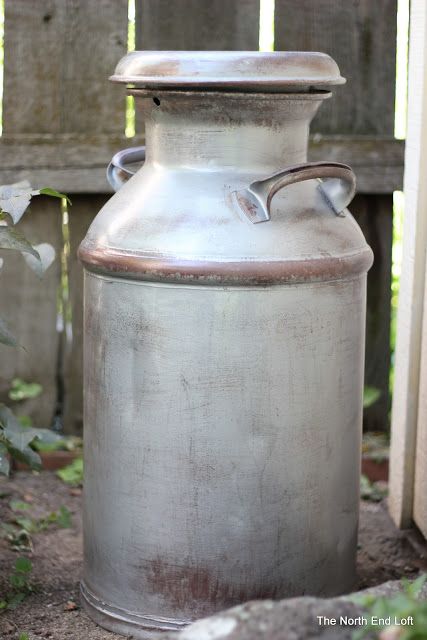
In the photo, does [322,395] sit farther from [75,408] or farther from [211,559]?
[75,408]

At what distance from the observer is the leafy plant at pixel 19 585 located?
2.65 m

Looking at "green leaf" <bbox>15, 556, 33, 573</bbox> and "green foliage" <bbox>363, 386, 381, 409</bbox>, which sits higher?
"green foliage" <bbox>363, 386, 381, 409</bbox>

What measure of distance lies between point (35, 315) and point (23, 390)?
27cm

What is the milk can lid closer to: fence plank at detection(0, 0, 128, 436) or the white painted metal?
the white painted metal

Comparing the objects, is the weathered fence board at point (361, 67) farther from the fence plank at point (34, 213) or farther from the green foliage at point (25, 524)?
the green foliage at point (25, 524)

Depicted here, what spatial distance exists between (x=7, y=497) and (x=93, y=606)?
814mm

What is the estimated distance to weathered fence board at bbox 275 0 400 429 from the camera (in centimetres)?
346

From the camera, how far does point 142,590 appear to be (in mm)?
2484

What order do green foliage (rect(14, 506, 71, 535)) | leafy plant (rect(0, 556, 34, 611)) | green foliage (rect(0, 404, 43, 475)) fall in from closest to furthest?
green foliage (rect(0, 404, 43, 475))
leafy plant (rect(0, 556, 34, 611))
green foliage (rect(14, 506, 71, 535))

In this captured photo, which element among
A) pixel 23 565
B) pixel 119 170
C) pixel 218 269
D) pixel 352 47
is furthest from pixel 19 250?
pixel 352 47

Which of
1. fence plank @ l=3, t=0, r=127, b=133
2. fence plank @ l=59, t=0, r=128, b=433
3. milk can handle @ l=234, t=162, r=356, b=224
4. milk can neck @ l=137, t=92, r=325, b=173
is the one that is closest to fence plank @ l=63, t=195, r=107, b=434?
fence plank @ l=59, t=0, r=128, b=433

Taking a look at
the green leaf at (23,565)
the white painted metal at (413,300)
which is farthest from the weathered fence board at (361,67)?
the green leaf at (23,565)

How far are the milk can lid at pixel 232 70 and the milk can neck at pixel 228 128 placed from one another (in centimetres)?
3

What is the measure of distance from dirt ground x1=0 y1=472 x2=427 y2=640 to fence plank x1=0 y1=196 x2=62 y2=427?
0.30 metres
